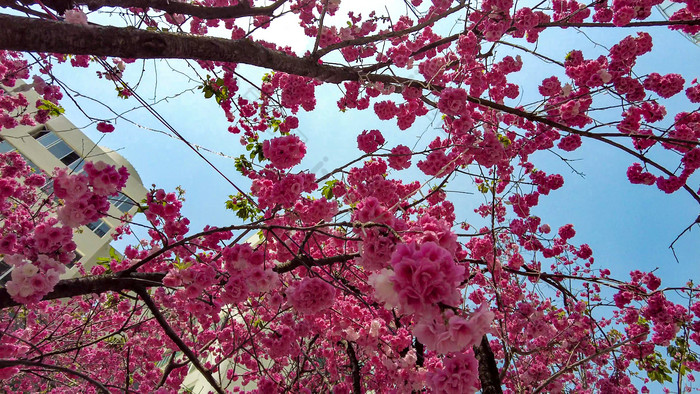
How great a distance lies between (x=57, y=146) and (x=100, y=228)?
15.3ft

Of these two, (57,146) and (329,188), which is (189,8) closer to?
(329,188)

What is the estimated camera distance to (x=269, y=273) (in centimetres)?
277

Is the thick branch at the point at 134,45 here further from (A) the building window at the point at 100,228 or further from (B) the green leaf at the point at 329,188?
(A) the building window at the point at 100,228

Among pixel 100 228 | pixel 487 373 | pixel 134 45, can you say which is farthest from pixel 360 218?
pixel 100 228

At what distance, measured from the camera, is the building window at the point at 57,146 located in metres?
16.6

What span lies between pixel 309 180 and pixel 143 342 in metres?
5.55

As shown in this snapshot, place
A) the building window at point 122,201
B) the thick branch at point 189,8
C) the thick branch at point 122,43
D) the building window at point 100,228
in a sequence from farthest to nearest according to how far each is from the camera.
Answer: the building window at point 100,228 < the thick branch at point 189,8 < the building window at point 122,201 < the thick branch at point 122,43

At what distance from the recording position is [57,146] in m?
17.2

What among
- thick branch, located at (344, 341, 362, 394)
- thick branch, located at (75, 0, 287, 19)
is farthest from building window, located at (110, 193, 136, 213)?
thick branch, located at (344, 341, 362, 394)

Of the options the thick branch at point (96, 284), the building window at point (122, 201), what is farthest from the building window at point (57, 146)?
the thick branch at point (96, 284)

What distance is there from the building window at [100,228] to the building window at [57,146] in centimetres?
309

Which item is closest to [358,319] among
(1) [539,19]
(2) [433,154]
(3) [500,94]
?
(2) [433,154]

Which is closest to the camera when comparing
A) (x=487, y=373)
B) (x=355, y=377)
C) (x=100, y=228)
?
(x=487, y=373)

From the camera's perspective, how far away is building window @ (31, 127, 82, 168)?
16641 mm
